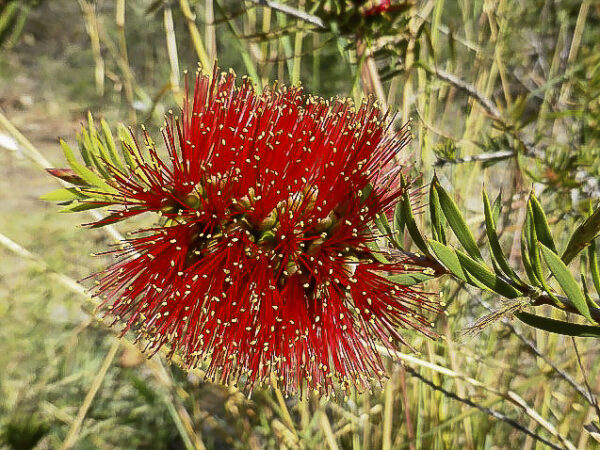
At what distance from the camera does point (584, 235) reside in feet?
1.03

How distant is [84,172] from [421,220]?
434mm

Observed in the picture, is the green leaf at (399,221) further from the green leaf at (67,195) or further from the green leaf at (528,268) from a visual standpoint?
the green leaf at (67,195)

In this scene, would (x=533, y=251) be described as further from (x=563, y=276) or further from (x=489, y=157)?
(x=489, y=157)

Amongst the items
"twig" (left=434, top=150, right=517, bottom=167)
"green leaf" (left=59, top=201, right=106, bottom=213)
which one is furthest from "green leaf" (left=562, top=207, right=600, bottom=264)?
"green leaf" (left=59, top=201, right=106, bottom=213)

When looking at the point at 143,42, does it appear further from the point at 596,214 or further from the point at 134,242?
the point at 596,214

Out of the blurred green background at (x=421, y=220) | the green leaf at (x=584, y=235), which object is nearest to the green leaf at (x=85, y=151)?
the blurred green background at (x=421, y=220)

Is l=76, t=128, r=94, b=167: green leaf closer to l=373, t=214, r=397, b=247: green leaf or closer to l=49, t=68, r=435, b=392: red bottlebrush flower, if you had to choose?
l=49, t=68, r=435, b=392: red bottlebrush flower

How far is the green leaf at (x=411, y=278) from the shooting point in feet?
1.25

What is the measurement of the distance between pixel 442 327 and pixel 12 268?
2.09 m

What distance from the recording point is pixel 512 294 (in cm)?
34

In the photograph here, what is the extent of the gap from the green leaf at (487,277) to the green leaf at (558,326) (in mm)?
15

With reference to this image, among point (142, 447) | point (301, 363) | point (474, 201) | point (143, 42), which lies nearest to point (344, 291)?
point (301, 363)

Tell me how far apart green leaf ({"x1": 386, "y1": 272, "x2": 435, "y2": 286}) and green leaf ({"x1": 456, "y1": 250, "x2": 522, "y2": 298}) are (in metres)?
0.05

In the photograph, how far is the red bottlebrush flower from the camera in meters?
0.43
